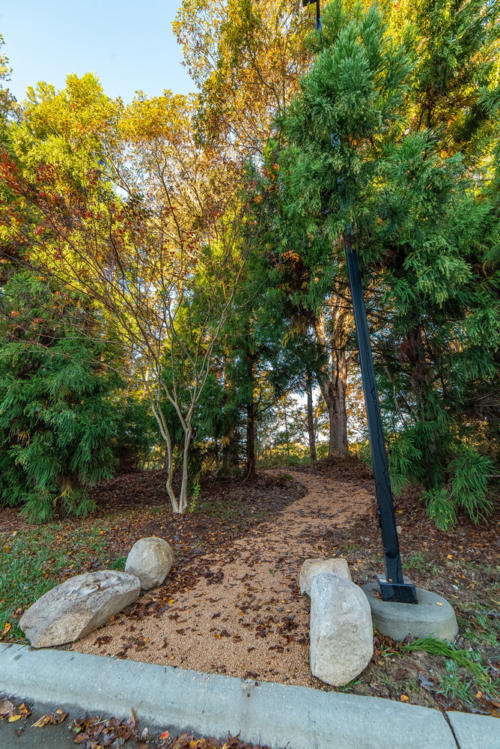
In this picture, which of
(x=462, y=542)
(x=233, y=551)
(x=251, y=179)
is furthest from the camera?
(x=251, y=179)

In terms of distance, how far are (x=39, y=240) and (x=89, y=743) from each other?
4509mm

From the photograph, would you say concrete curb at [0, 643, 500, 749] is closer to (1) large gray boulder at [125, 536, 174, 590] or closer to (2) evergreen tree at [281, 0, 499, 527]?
(1) large gray boulder at [125, 536, 174, 590]

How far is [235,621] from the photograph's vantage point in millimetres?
2273

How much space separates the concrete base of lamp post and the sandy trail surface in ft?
1.61

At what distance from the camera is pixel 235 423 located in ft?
20.9

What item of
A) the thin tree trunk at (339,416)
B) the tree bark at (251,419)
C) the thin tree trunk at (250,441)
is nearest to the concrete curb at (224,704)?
the tree bark at (251,419)

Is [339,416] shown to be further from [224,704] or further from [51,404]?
[224,704]

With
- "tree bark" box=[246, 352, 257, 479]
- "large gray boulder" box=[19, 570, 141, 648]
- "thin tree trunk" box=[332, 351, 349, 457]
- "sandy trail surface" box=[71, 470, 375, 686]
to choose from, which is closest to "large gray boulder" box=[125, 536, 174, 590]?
"sandy trail surface" box=[71, 470, 375, 686]

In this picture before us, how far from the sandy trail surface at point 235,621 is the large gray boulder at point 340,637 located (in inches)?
4.4

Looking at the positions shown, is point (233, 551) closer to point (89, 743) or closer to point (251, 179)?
point (89, 743)

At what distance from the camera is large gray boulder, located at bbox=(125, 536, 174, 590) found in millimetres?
2742

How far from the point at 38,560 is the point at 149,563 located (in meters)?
1.45

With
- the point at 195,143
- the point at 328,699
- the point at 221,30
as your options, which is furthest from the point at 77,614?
the point at 221,30

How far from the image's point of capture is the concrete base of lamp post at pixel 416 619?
196 cm
